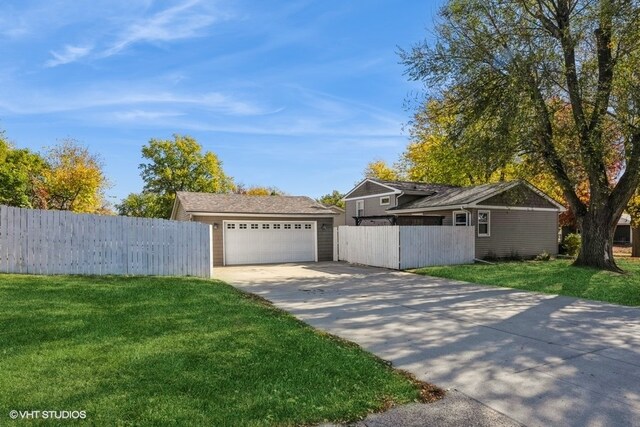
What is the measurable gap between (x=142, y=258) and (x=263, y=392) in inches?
374

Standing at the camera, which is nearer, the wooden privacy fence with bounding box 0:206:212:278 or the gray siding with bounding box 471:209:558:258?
the wooden privacy fence with bounding box 0:206:212:278

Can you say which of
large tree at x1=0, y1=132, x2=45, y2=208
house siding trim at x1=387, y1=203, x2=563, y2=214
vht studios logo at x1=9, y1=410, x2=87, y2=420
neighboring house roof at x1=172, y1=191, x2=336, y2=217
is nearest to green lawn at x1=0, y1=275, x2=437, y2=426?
vht studios logo at x1=9, y1=410, x2=87, y2=420

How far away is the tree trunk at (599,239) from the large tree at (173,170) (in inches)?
1195

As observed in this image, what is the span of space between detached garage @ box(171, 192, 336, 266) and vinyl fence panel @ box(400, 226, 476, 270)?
5972mm

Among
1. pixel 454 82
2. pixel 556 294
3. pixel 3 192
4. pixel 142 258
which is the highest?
pixel 454 82

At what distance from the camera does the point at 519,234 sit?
20516 mm

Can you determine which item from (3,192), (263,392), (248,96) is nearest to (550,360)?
(263,392)

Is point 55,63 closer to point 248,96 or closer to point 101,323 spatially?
point 248,96

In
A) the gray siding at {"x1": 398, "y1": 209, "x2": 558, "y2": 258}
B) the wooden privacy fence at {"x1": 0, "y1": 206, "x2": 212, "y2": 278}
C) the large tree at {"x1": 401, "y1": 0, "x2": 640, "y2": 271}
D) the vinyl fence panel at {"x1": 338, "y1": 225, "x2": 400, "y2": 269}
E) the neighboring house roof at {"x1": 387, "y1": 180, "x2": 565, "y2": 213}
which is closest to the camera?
the wooden privacy fence at {"x1": 0, "y1": 206, "x2": 212, "y2": 278}

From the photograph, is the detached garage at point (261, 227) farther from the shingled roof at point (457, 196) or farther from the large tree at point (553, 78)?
the large tree at point (553, 78)

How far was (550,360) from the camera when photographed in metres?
5.03

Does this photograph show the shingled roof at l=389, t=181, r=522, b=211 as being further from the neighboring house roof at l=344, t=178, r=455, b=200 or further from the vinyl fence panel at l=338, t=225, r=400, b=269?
the vinyl fence panel at l=338, t=225, r=400, b=269

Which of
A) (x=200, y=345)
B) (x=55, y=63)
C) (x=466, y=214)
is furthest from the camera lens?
(x=466, y=214)

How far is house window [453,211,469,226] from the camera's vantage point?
750 inches
